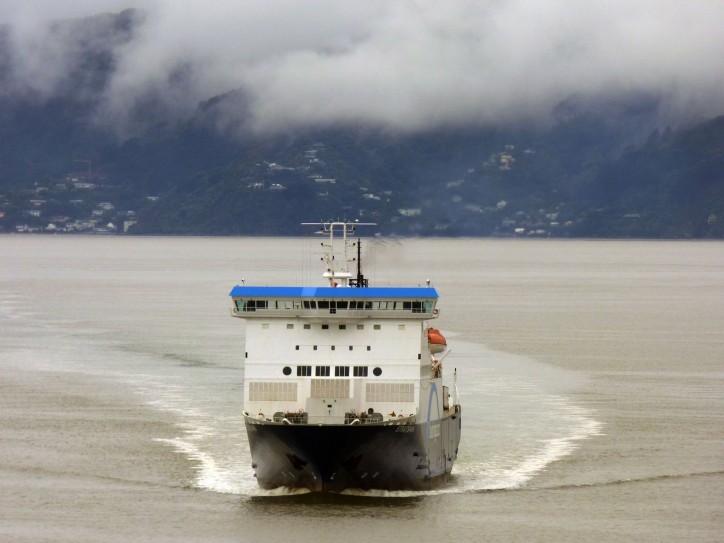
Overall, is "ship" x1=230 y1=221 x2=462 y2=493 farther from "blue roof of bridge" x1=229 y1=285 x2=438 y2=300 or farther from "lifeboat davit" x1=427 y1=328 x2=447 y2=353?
"lifeboat davit" x1=427 y1=328 x2=447 y2=353

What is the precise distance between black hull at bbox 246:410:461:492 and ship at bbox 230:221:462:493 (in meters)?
0.05

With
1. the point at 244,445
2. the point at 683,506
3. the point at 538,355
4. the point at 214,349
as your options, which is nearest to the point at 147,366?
the point at 214,349

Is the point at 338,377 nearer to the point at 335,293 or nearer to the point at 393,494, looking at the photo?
the point at 335,293

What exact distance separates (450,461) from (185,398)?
26955mm

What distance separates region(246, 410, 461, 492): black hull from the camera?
51.5 meters

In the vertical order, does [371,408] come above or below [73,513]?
above

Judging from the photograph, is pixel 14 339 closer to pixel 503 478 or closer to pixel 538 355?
pixel 538 355

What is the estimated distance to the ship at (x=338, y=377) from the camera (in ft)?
172

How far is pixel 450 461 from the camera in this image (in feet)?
193

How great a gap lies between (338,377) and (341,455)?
2.90m

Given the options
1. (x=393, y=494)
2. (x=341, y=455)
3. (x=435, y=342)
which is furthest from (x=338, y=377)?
(x=435, y=342)

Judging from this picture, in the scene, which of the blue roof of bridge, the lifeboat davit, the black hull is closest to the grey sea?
the black hull

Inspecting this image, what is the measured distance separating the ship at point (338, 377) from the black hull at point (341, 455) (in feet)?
0.16

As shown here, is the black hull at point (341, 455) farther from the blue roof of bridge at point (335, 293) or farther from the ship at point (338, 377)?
the blue roof of bridge at point (335, 293)
